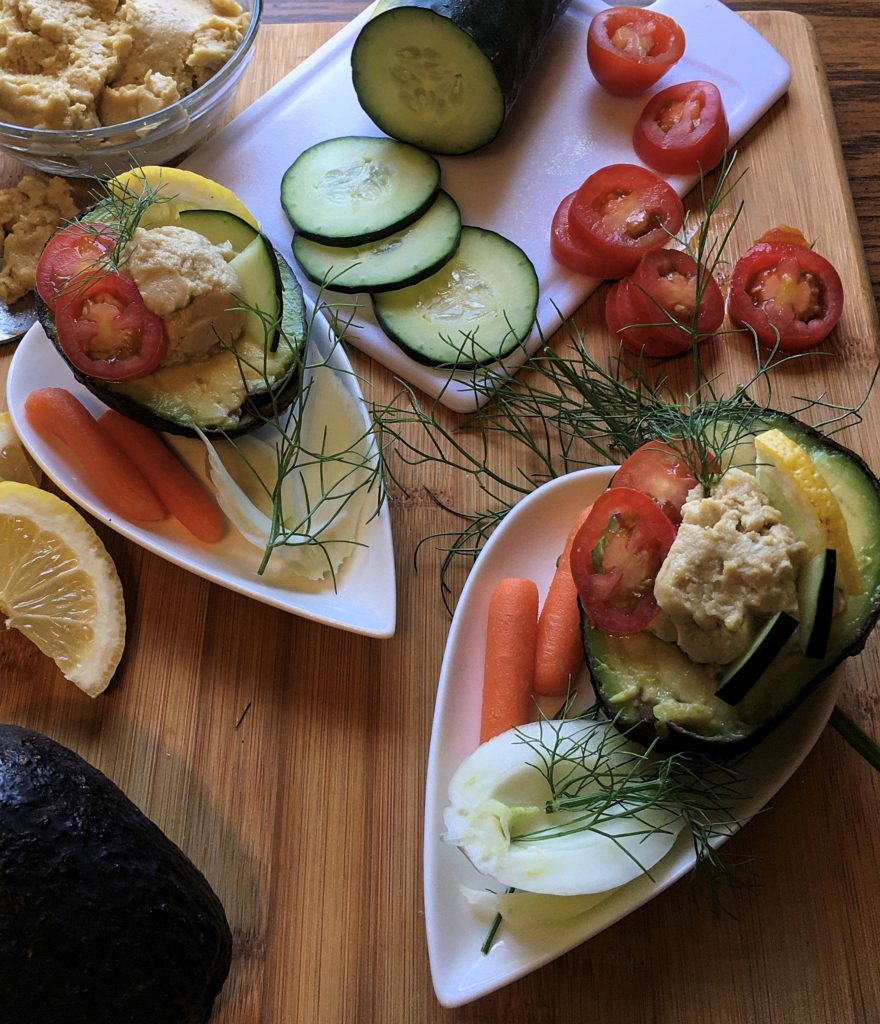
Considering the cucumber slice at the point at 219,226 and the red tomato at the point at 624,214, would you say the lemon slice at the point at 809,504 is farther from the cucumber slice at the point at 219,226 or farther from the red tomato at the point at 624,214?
the cucumber slice at the point at 219,226

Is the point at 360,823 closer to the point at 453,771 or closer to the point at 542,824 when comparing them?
the point at 453,771

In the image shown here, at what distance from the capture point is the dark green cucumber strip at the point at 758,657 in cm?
137

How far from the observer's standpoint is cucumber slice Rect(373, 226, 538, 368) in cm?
203

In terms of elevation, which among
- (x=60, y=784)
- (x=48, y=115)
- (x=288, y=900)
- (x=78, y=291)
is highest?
(x=48, y=115)

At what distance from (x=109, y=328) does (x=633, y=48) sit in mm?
1476

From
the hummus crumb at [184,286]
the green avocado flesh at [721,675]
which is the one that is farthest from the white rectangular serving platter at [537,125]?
the green avocado flesh at [721,675]

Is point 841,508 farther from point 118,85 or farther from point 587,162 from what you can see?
point 118,85

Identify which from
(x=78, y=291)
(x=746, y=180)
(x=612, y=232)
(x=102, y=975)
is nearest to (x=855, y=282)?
(x=746, y=180)

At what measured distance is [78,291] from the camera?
1715 mm

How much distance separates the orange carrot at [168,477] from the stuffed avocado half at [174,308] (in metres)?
0.10

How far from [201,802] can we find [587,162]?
1.73m

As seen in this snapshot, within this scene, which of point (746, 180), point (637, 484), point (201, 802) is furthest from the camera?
point (746, 180)

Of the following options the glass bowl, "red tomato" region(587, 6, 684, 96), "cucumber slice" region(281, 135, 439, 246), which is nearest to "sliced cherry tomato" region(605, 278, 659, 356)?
"cucumber slice" region(281, 135, 439, 246)

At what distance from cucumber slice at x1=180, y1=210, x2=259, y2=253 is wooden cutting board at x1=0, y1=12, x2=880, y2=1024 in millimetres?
613
